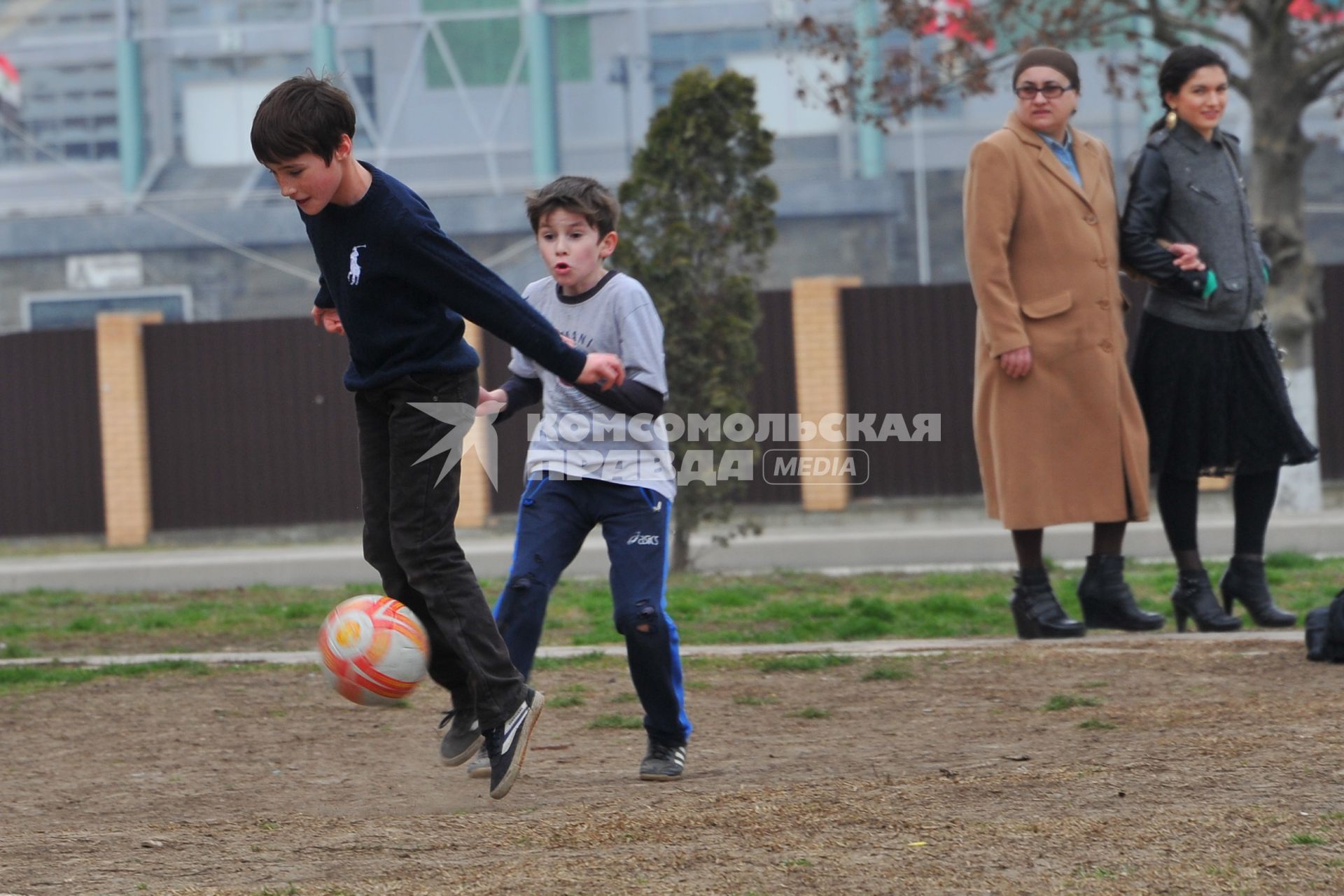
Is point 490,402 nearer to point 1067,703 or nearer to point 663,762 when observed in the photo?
point 663,762

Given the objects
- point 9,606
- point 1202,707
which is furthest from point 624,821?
point 9,606

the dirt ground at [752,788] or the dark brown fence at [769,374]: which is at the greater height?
the dark brown fence at [769,374]

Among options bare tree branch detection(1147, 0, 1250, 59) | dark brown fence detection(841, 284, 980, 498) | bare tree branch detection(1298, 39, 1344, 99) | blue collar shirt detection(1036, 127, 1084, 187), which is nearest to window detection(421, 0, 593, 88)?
dark brown fence detection(841, 284, 980, 498)

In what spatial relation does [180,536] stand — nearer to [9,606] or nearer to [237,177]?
[9,606]

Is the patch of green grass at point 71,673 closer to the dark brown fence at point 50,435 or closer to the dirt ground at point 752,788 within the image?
the dirt ground at point 752,788

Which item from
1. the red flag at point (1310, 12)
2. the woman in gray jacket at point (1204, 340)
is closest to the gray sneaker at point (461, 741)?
the woman in gray jacket at point (1204, 340)

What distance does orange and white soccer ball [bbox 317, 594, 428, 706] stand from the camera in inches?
173

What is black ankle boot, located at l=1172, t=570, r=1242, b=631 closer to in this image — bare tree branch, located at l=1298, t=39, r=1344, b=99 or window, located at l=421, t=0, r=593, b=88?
bare tree branch, located at l=1298, t=39, r=1344, b=99

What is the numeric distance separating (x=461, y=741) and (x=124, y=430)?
1435 cm

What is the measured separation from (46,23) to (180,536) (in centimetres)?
2689

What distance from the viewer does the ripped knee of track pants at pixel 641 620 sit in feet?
15.2

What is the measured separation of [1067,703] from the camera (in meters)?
5.39

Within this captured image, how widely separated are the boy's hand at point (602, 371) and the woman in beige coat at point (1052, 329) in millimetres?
2587

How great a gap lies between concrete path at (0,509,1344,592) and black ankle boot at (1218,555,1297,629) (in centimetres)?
478
